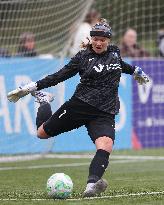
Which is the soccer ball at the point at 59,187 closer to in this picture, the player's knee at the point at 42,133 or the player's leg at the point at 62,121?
the player's leg at the point at 62,121

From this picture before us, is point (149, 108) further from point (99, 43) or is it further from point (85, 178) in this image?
point (99, 43)

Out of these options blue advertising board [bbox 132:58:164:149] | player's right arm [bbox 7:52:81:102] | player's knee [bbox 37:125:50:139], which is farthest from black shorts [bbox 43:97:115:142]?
blue advertising board [bbox 132:58:164:149]

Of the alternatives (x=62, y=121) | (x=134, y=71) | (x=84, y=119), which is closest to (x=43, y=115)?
(x=62, y=121)

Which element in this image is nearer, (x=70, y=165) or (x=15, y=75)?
(x=70, y=165)

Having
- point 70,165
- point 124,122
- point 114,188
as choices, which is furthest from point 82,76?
point 124,122

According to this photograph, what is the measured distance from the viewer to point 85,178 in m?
11.6

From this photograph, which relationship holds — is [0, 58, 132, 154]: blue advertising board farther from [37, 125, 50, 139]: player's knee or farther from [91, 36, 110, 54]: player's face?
[91, 36, 110, 54]: player's face

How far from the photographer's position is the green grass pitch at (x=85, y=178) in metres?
8.88

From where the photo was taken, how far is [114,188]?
1018 centimetres

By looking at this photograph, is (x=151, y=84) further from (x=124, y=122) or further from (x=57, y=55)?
(x=57, y=55)

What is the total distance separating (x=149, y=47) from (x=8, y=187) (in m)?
10.1

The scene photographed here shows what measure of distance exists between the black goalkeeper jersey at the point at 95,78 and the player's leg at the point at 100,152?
7.1 inches

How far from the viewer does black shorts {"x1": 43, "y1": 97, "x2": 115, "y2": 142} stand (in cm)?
971

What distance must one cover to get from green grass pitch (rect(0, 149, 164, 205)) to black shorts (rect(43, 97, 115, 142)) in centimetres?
71
